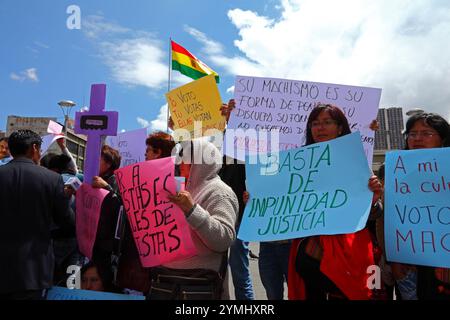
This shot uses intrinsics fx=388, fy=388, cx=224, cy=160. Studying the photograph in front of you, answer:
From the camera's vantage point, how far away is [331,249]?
2.14 m

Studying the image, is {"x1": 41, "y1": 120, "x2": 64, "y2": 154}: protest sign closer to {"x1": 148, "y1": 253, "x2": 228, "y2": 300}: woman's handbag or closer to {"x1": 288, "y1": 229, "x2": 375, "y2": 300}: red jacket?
{"x1": 148, "y1": 253, "x2": 228, "y2": 300}: woman's handbag

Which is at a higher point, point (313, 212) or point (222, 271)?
point (313, 212)

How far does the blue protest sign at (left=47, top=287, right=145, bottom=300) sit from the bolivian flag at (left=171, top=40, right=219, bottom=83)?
4873 millimetres

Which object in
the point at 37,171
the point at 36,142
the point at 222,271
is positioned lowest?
the point at 222,271

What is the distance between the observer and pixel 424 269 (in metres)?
2.15

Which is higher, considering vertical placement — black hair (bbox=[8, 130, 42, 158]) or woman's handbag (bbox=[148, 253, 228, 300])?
black hair (bbox=[8, 130, 42, 158])

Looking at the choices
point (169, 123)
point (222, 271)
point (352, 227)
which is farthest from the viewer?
point (169, 123)

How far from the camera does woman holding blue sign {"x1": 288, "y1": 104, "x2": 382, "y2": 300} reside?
2.05 metres

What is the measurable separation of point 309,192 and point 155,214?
3.11 ft

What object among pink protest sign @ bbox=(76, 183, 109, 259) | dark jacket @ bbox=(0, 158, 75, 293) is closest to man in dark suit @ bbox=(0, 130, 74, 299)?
dark jacket @ bbox=(0, 158, 75, 293)

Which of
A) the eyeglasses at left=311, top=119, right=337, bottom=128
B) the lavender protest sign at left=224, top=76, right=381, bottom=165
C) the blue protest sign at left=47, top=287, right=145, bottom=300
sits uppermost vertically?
the lavender protest sign at left=224, top=76, right=381, bottom=165

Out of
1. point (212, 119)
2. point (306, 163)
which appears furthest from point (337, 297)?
point (212, 119)
